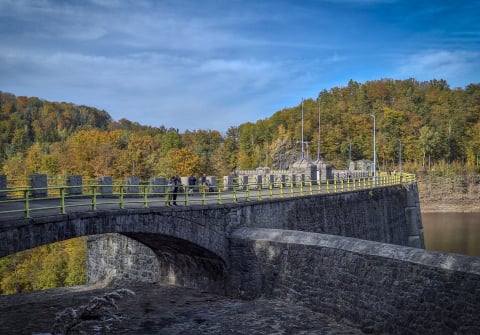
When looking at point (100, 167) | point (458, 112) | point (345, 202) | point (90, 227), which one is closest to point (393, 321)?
point (90, 227)

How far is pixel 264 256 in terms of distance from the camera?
46.6 feet

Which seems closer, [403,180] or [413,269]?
[413,269]

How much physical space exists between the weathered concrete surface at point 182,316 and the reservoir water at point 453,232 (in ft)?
104

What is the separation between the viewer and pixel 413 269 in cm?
1016

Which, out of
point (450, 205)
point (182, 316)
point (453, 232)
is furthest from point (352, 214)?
point (450, 205)

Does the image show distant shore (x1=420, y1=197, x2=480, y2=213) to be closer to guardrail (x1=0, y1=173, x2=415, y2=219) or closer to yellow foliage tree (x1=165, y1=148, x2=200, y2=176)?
yellow foliage tree (x1=165, y1=148, x2=200, y2=176)

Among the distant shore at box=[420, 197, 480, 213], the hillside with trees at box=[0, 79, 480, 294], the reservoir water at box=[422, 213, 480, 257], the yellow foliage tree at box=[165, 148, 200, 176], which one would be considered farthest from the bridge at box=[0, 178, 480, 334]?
the distant shore at box=[420, 197, 480, 213]

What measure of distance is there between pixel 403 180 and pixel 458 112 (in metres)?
61.1

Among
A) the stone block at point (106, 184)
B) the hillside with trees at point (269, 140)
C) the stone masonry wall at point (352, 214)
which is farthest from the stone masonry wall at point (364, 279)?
the hillside with trees at point (269, 140)

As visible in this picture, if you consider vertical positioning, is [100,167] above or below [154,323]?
above

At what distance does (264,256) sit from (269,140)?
268ft

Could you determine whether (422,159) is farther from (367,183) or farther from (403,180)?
(367,183)

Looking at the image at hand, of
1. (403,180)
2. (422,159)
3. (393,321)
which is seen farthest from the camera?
(422,159)

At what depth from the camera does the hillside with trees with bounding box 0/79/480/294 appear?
61.4m
